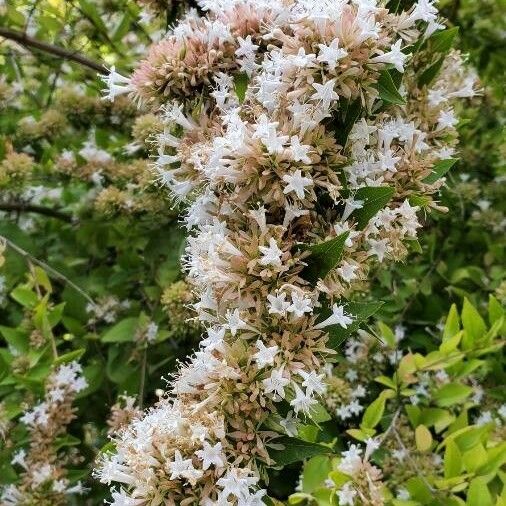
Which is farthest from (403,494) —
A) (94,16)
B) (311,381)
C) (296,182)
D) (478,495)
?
(94,16)

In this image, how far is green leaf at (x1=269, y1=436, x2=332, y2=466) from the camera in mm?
1271

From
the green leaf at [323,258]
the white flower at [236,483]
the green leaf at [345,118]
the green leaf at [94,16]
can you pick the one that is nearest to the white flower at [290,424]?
the white flower at [236,483]

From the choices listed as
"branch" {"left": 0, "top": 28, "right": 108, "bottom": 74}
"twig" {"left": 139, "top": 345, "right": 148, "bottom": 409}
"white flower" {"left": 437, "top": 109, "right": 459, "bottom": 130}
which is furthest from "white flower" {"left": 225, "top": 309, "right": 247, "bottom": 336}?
"branch" {"left": 0, "top": 28, "right": 108, "bottom": 74}

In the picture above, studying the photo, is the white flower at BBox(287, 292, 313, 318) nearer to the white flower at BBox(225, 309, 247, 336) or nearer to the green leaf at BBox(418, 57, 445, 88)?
the white flower at BBox(225, 309, 247, 336)

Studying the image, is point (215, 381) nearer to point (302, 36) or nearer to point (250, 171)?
point (250, 171)

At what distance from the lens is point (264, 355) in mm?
1190

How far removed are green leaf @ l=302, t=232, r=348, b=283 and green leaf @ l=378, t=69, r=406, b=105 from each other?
11.1 inches

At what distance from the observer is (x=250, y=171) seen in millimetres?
1241

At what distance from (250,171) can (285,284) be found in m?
0.19

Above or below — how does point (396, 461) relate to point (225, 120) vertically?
below

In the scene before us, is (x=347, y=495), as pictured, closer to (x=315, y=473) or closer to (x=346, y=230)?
(x=315, y=473)

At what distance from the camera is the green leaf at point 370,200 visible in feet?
4.26

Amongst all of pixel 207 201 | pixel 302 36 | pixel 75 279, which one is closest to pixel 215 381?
pixel 207 201

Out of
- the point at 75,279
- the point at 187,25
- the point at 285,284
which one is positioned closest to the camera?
the point at 285,284
